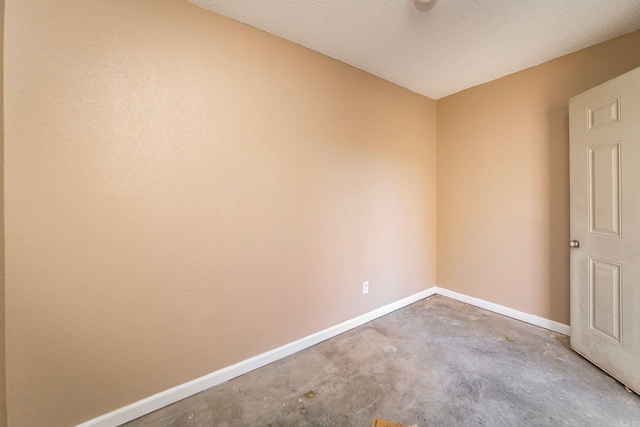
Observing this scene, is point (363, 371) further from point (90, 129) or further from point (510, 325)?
point (90, 129)

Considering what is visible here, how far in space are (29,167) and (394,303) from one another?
3073 mm

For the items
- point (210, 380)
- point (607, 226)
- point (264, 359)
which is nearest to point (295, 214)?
point (264, 359)

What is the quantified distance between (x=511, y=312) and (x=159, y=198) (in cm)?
342

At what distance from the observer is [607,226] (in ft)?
5.82

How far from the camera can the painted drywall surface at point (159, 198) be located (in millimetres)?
→ 1217

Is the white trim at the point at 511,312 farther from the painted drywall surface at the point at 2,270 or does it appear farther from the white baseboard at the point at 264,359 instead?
the painted drywall surface at the point at 2,270

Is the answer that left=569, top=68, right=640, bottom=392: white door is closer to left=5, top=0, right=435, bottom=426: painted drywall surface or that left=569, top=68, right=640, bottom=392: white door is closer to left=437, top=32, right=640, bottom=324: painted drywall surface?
left=437, top=32, right=640, bottom=324: painted drywall surface

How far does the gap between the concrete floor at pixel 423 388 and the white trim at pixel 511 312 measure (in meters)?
0.10

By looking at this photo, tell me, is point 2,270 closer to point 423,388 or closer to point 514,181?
point 423,388

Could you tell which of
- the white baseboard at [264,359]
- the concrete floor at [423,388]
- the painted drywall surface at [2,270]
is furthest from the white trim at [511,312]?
the painted drywall surface at [2,270]

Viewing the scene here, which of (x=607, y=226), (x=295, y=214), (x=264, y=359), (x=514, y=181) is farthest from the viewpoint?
(x=514, y=181)

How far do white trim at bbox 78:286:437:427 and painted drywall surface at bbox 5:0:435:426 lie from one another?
48 millimetres

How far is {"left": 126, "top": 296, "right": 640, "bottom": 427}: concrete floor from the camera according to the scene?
1443mm

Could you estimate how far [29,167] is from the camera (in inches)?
47.3
